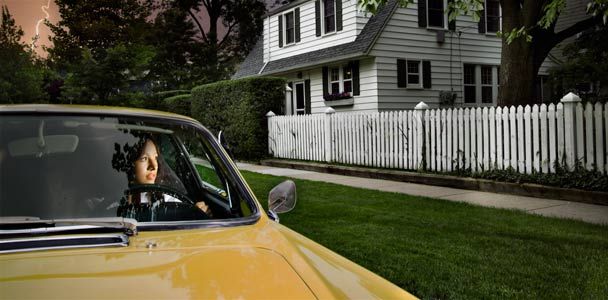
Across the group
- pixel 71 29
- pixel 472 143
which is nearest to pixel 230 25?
pixel 71 29

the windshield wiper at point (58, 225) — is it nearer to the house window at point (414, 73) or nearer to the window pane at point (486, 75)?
the house window at point (414, 73)

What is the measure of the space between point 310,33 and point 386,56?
4255 millimetres

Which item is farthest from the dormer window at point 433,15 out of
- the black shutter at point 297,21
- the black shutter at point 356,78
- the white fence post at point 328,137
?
the white fence post at point 328,137

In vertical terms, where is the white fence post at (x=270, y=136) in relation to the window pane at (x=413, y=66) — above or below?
below

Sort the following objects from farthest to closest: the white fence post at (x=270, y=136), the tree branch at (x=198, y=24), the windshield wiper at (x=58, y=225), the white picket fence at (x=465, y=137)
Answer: the tree branch at (x=198, y=24)
the white fence post at (x=270, y=136)
the white picket fence at (x=465, y=137)
the windshield wiper at (x=58, y=225)

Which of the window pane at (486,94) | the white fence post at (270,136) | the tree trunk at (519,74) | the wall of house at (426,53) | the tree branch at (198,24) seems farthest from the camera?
the tree branch at (198,24)

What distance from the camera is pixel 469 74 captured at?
70.8 ft

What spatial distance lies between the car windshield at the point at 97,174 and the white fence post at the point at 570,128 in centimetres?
778

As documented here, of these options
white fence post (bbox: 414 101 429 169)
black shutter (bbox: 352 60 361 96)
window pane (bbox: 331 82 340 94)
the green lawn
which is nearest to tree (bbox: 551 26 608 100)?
black shutter (bbox: 352 60 361 96)

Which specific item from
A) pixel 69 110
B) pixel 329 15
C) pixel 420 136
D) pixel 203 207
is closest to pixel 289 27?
pixel 329 15

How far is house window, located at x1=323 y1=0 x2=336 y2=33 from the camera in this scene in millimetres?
20578

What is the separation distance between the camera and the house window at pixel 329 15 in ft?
67.5

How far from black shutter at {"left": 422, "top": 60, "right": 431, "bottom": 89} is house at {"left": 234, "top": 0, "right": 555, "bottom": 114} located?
0.05 ft

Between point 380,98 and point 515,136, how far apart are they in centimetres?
935
